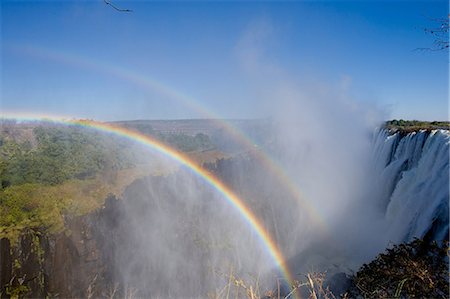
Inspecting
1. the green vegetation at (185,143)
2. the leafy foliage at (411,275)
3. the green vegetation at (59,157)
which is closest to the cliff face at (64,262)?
the green vegetation at (59,157)

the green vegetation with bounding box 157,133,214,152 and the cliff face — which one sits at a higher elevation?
the green vegetation with bounding box 157,133,214,152

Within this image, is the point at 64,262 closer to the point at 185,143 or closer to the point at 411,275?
the point at 411,275

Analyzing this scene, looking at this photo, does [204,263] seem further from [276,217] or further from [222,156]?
[222,156]

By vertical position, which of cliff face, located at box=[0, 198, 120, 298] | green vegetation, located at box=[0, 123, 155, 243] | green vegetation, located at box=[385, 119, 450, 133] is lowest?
cliff face, located at box=[0, 198, 120, 298]

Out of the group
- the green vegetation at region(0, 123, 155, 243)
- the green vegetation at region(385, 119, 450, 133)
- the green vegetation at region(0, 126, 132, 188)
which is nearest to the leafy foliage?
the green vegetation at region(385, 119, 450, 133)

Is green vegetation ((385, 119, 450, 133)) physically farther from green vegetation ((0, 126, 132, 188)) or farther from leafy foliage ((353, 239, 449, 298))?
green vegetation ((0, 126, 132, 188))

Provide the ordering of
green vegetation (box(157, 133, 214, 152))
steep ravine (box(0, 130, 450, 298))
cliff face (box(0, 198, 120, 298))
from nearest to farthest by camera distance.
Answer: steep ravine (box(0, 130, 450, 298)) < cliff face (box(0, 198, 120, 298)) < green vegetation (box(157, 133, 214, 152))

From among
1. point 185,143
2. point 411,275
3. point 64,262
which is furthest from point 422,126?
point 185,143

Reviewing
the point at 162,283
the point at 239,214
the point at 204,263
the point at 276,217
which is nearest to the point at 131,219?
the point at 162,283
